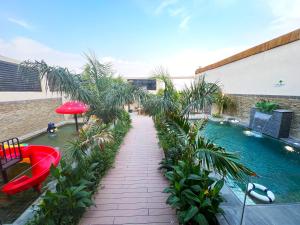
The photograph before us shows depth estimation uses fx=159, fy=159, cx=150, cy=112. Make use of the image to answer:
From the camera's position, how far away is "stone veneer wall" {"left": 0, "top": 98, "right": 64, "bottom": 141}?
24.1 feet

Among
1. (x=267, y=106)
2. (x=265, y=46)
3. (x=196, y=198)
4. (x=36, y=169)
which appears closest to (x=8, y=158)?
(x=36, y=169)

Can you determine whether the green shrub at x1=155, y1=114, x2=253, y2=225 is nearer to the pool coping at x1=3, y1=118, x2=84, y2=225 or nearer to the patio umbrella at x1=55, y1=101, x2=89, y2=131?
the pool coping at x1=3, y1=118, x2=84, y2=225

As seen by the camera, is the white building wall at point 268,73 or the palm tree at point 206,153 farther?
the white building wall at point 268,73

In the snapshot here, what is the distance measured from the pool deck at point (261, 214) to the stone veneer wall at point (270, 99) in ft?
19.0

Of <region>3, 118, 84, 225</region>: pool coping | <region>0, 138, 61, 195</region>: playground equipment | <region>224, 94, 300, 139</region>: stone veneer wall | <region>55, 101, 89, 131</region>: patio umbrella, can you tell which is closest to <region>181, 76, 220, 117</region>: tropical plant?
<region>0, 138, 61, 195</region>: playground equipment

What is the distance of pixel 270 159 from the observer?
17.2ft

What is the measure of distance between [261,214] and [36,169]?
4.80 metres

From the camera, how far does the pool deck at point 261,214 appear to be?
7.08ft

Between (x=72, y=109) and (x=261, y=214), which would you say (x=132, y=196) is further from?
(x=72, y=109)

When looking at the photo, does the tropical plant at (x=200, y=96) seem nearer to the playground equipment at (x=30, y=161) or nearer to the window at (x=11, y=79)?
the playground equipment at (x=30, y=161)

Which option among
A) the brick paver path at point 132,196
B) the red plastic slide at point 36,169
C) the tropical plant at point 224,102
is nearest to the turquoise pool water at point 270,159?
the brick paver path at point 132,196

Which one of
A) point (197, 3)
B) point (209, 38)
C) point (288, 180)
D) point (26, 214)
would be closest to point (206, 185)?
point (26, 214)

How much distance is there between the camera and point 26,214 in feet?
8.32

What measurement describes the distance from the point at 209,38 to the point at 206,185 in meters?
10.1
